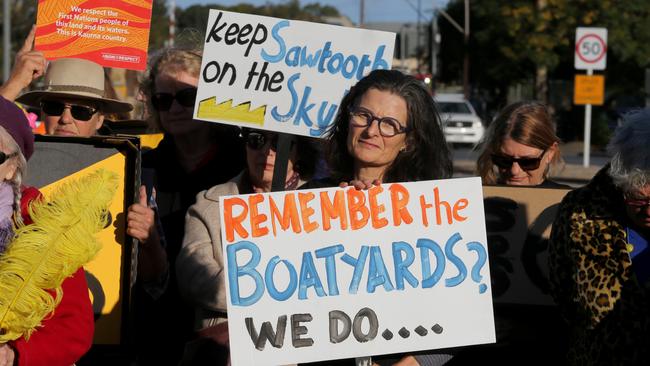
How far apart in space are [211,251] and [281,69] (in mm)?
787

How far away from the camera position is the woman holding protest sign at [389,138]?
3.56 meters

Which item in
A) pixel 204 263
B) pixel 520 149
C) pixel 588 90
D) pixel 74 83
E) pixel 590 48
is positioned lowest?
pixel 204 263

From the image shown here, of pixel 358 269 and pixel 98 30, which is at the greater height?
pixel 98 30

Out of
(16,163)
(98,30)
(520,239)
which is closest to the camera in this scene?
(16,163)

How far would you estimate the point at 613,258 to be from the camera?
3.37m

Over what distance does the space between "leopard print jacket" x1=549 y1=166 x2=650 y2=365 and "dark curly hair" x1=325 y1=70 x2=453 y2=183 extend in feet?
1.52

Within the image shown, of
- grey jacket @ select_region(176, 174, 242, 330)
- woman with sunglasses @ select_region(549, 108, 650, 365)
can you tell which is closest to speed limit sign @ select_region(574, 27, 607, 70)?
grey jacket @ select_region(176, 174, 242, 330)

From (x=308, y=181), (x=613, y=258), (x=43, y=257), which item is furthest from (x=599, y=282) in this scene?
(x=43, y=257)

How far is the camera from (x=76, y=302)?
9.96ft

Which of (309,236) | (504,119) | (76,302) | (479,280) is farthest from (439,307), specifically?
(504,119)

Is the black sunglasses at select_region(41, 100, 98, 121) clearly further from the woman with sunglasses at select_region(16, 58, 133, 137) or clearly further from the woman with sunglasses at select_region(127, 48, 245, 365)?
the woman with sunglasses at select_region(127, 48, 245, 365)

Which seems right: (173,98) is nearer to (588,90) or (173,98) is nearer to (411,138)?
(411,138)

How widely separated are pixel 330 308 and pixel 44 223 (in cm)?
91

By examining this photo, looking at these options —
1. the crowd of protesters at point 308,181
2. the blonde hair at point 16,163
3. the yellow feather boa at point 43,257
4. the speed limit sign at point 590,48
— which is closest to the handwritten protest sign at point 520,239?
the crowd of protesters at point 308,181
